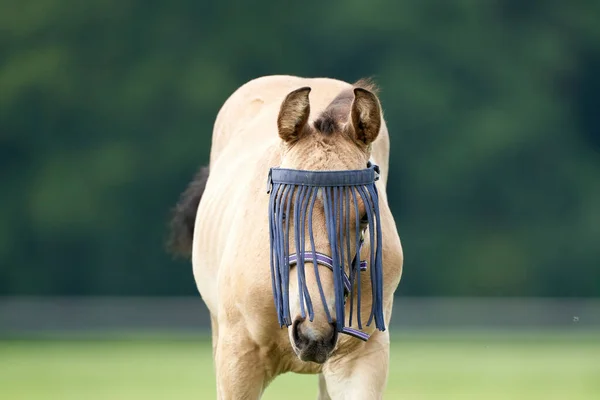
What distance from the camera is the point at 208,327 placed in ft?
59.9

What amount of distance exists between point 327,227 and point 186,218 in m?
3.48

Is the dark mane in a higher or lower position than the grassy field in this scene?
higher

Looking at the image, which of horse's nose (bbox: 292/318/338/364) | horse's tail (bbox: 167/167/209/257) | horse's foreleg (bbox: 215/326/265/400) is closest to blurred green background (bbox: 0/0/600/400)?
horse's tail (bbox: 167/167/209/257)

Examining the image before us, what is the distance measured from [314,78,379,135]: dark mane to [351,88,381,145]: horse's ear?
70 millimetres

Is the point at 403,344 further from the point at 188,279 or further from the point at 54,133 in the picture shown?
the point at 54,133

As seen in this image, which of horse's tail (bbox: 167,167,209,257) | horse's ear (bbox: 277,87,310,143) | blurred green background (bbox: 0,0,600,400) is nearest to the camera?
horse's ear (bbox: 277,87,310,143)

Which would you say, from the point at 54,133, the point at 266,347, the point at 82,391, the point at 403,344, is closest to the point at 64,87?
the point at 54,133

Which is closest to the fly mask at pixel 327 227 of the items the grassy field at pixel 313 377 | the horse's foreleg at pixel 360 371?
the horse's foreleg at pixel 360 371

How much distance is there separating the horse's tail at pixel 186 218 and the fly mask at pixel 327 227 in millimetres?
3139

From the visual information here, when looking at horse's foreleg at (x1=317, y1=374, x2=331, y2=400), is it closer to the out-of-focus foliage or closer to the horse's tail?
the horse's tail

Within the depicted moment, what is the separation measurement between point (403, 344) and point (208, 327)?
3.49 metres

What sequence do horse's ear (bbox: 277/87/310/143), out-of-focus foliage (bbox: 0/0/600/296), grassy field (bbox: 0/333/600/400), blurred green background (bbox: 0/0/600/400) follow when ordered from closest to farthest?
horse's ear (bbox: 277/87/310/143)
grassy field (bbox: 0/333/600/400)
blurred green background (bbox: 0/0/600/400)
out-of-focus foliage (bbox: 0/0/600/296)

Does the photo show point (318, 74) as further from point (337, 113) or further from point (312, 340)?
point (312, 340)

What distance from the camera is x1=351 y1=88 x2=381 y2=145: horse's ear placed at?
4.13m
